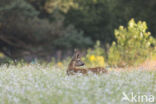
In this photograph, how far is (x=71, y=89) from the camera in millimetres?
7352

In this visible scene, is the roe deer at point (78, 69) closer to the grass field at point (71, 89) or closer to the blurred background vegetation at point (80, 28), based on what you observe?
the grass field at point (71, 89)

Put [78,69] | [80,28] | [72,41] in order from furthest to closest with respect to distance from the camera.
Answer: [80,28] → [72,41] → [78,69]

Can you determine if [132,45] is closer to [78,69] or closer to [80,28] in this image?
[78,69]

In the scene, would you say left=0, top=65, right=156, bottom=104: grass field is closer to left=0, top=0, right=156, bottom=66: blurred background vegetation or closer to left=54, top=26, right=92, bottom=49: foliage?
left=0, top=0, right=156, bottom=66: blurred background vegetation

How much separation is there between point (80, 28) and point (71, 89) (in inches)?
1764

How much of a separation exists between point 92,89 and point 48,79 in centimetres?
176

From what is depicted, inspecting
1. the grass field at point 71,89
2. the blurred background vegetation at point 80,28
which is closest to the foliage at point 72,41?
the blurred background vegetation at point 80,28

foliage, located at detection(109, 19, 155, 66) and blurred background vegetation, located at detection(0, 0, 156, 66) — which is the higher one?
blurred background vegetation, located at detection(0, 0, 156, 66)

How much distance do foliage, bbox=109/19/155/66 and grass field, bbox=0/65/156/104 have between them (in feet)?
18.1

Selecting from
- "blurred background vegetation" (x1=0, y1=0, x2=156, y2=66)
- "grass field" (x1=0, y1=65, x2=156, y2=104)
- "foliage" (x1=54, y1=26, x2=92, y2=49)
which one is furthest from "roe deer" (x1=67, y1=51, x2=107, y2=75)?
"foliage" (x1=54, y1=26, x2=92, y2=49)

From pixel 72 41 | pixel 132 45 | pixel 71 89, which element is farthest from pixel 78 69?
pixel 72 41

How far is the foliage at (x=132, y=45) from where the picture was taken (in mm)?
15023

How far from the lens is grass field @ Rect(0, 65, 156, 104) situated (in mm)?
6813

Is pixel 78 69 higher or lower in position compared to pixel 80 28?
lower
